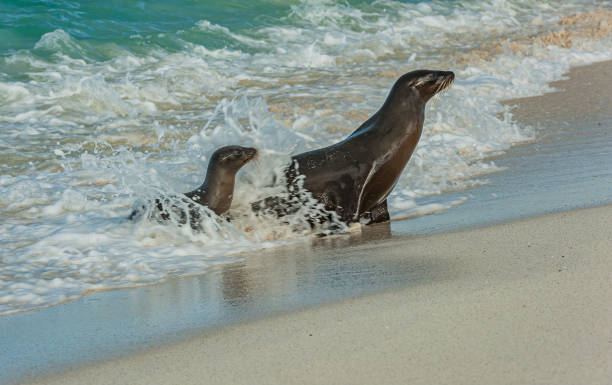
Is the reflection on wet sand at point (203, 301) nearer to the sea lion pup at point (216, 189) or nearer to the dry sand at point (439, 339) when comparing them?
the dry sand at point (439, 339)

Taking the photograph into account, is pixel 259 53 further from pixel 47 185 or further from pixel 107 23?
pixel 47 185

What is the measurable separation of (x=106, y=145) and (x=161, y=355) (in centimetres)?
601

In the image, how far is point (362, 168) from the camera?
538 centimetres

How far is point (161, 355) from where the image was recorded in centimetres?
298

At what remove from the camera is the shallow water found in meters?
5.13

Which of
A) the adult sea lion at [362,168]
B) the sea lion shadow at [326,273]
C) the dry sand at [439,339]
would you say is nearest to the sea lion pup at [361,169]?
the adult sea lion at [362,168]

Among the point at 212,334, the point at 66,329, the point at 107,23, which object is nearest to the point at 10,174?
the point at 66,329

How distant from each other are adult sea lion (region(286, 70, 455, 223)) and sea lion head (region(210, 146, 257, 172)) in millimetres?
297

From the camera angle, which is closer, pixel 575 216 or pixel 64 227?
pixel 575 216

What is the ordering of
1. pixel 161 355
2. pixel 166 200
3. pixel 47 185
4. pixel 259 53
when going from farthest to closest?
pixel 259 53
pixel 47 185
pixel 166 200
pixel 161 355

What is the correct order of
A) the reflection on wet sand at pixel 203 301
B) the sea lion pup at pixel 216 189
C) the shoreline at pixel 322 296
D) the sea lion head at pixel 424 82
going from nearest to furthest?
the shoreline at pixel 322 296, the reflection on wet sand at pixel 203 301, the sea lion pup at pixel 216 189, the sea lion head at pixel 424 82

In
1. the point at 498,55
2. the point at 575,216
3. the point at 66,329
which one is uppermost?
the point at 498,55

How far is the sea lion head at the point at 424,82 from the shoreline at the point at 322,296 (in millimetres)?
969

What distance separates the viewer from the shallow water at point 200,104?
5.13 metres
